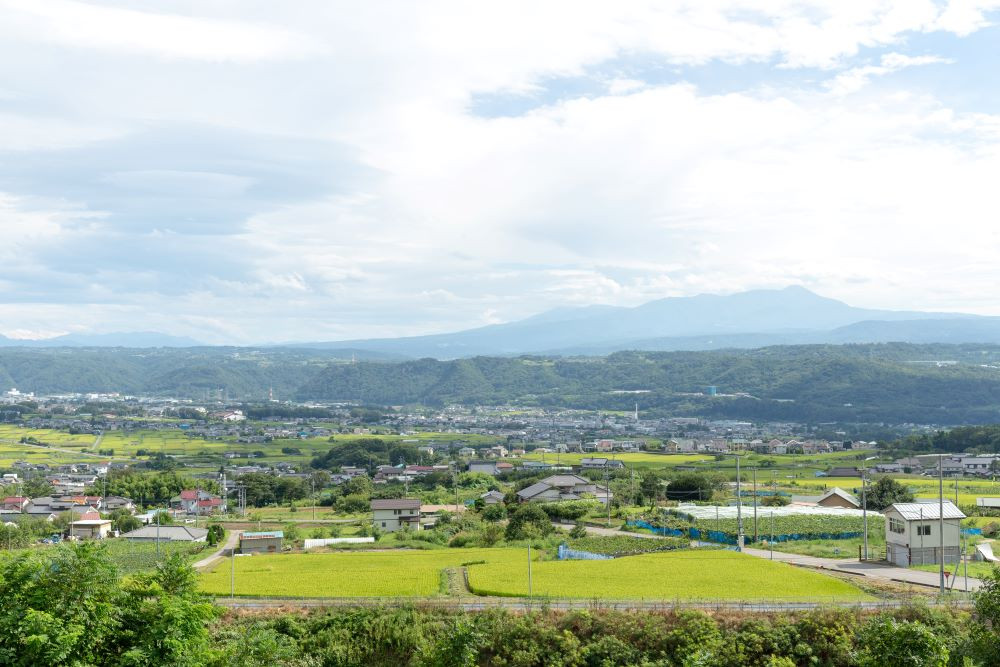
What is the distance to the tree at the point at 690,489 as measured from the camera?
44.0 metres

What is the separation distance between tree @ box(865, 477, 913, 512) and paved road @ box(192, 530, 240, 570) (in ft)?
84.6

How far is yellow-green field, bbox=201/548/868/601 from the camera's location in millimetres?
21484

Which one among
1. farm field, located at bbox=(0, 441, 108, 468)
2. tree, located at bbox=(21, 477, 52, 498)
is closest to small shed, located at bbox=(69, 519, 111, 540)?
tree, located at bbox=(21, 477, 52, 498)

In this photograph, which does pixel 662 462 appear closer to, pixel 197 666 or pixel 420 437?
pixel 420 437

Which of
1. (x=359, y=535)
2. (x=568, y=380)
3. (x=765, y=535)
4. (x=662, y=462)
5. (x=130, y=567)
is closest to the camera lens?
(x=130, y=567)

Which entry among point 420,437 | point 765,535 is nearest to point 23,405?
point 420,437

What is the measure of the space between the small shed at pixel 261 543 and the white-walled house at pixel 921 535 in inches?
809

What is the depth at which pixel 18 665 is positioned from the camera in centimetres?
1476

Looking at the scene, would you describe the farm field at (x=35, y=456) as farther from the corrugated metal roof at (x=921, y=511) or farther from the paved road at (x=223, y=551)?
the corrugated metal roof at (x=921, y=511)

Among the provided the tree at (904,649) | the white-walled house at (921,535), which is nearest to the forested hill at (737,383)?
the white-walled house at (921,535)

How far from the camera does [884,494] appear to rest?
39219 mm

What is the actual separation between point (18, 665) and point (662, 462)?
188 feet

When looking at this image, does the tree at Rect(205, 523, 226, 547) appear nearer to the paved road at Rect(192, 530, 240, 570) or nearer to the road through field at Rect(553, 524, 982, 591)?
the paved road at Rect(192, 530, 240, 570)

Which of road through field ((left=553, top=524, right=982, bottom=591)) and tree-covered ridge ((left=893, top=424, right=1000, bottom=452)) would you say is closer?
road through field ((left=553, top=524, right=982, bottom=591))
